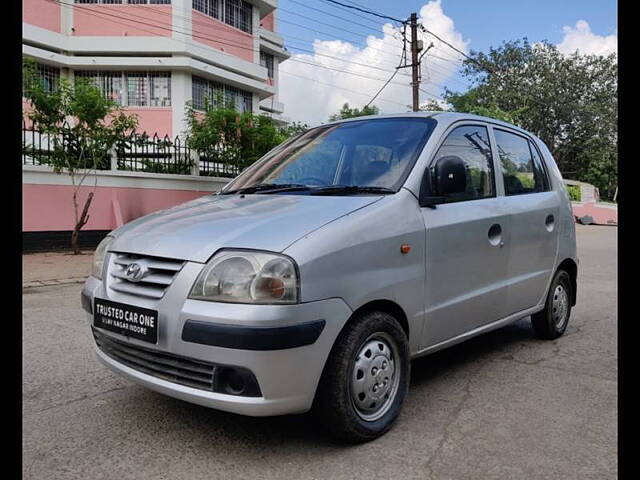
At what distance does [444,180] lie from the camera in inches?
128

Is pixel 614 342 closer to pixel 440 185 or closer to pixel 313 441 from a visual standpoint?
pixel 440 185

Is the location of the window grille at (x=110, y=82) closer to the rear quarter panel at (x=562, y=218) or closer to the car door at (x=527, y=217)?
the rear quarter panel at (x=562, y=218)

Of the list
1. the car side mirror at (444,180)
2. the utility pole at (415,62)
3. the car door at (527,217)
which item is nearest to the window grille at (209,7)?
the utility pole at (415,62)

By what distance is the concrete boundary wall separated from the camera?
11031 mm

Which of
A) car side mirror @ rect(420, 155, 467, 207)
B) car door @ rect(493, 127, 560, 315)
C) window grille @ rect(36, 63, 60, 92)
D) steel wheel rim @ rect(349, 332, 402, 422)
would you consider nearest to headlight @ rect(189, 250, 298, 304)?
steel wheel rim @ rect(349, 332, 402, 422)

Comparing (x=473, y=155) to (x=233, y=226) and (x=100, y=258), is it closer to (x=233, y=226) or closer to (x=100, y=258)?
(x=233, y=226)

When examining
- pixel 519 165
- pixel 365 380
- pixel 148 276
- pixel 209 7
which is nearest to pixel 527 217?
pixel 519 165

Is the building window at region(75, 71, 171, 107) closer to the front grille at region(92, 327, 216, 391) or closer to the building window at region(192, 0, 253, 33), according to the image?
the building window at region(192, 0, 253, 33)

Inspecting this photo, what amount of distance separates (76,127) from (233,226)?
978 centimetres

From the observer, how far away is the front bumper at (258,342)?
95.5 inches

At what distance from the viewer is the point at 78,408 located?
3.36 metres

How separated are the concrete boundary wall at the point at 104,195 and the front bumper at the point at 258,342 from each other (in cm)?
933
